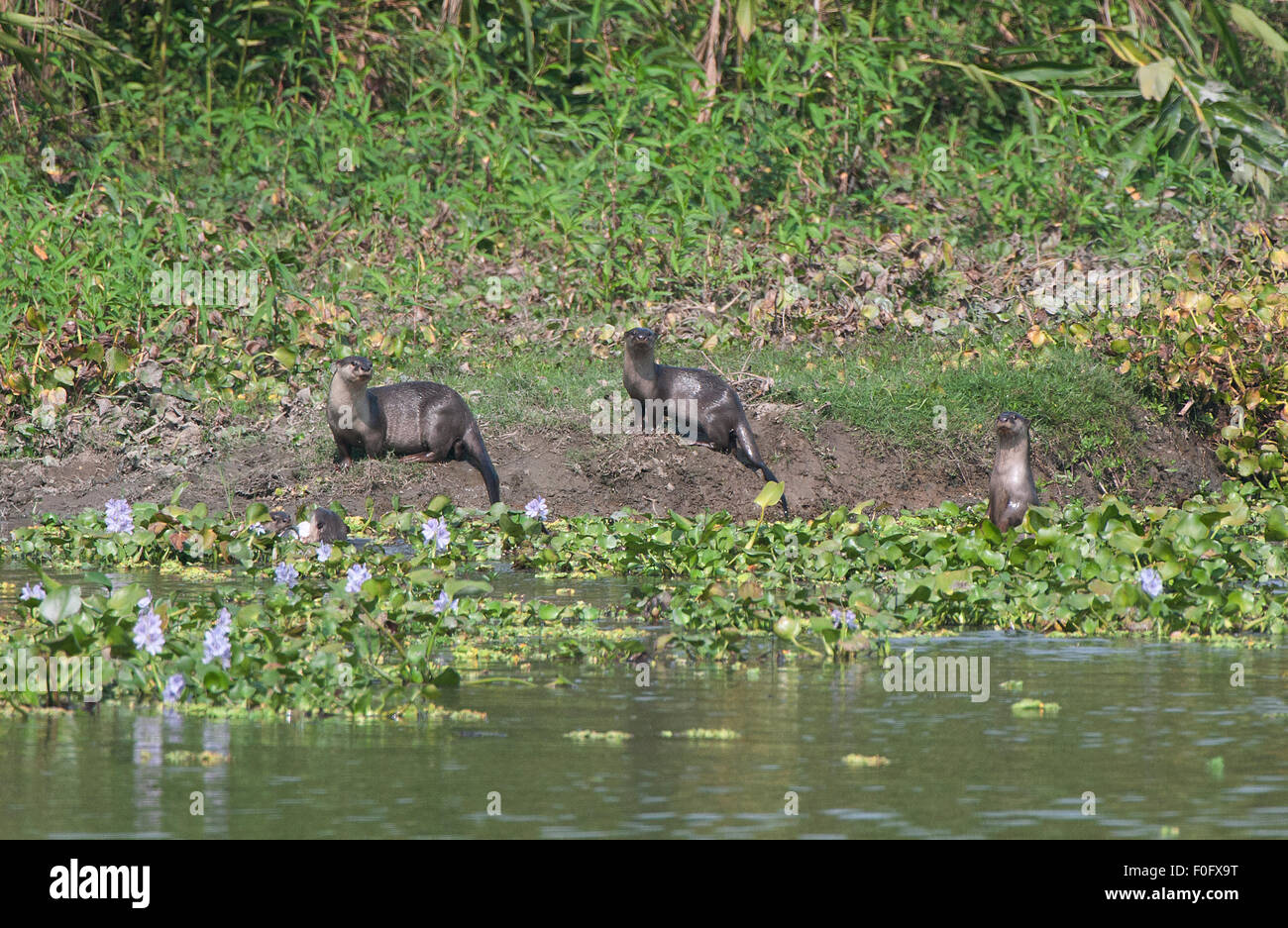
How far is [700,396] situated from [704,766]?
6074 millimetres

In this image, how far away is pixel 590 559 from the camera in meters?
8.85

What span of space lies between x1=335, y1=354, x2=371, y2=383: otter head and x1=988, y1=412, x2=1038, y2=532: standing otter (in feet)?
11.3

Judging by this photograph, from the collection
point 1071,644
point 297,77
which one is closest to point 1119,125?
point 297,77

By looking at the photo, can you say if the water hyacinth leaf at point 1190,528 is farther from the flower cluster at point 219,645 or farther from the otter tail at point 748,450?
the flower cluster at point 219,645

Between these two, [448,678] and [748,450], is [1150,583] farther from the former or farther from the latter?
[748,450]

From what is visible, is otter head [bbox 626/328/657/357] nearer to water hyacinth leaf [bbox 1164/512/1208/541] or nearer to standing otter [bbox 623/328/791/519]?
standing otter [bbox 623/328/791/519]

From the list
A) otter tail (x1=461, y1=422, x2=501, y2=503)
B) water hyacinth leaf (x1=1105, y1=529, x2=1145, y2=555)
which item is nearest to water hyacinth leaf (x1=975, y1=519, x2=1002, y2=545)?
water hyacinth leaf (x1=1105, y1=529, x2=1145, y2=555)

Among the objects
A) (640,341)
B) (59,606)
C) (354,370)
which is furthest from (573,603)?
(640,341)

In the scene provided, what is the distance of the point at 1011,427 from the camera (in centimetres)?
925

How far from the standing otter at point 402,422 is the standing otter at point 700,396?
1003 mm

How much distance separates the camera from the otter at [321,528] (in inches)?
346

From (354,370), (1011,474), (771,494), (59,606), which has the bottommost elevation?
(59,606)

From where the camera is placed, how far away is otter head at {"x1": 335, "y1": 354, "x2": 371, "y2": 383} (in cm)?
1044
